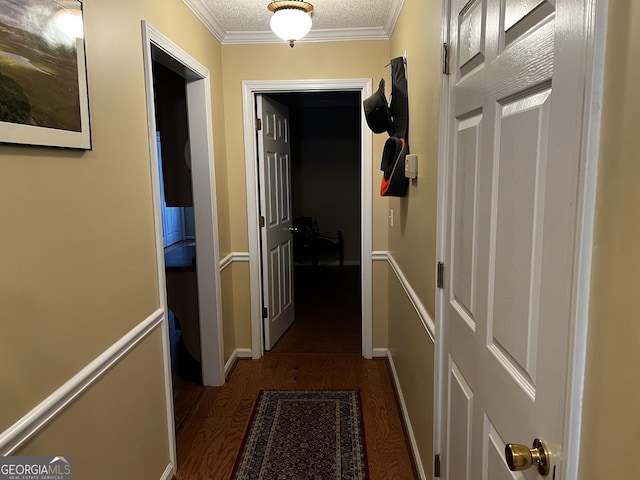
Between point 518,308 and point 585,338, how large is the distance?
23 cm

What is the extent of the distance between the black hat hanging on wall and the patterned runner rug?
53.0 inches

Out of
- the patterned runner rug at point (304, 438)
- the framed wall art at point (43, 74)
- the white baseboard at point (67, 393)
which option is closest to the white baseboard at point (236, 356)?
the patterned runner rug at point (304, 438)

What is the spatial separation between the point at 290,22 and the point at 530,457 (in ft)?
7.41

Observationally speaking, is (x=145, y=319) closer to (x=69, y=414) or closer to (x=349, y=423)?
(x=69, y=414)

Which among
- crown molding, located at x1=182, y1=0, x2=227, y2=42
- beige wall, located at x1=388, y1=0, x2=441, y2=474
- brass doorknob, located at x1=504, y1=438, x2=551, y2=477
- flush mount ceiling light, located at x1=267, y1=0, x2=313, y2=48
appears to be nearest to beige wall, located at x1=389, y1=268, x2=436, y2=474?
beige wall, located at x1=388, y1=0, x2=441, y2=474

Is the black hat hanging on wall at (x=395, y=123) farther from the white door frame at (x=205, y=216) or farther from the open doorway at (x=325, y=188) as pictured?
the open doorway at (x=325, y=188)

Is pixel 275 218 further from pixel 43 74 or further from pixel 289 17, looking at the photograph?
pixel 43 74

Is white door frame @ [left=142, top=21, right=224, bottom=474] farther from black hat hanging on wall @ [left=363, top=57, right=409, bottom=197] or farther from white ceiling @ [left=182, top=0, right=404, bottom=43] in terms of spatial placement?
black hat hanging on wall @ [left=363, top=57, right=409, bottom=197]

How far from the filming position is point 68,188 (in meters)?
1.31

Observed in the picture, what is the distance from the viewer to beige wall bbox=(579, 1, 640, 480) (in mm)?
564

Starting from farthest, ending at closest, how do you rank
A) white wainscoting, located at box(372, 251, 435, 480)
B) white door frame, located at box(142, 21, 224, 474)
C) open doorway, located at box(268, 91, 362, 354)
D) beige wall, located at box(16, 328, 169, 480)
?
open doorway, located at box(268, 91, 362, 354) → white door frame, located at box(142, 21, 224, 474) → white wainscoting, located at box(372, 251, 435, 480) → beige wall, located at box(16, 328, 169, 480)

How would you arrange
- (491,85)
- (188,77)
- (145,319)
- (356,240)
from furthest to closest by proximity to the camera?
(356,240) → (188,77) → (145,319) → (491,85)

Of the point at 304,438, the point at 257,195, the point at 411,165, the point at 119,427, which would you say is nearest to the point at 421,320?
the point at 411,165

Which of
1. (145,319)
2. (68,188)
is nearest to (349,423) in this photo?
(145,319)
